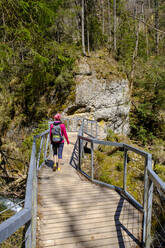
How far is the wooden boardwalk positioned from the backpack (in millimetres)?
1241

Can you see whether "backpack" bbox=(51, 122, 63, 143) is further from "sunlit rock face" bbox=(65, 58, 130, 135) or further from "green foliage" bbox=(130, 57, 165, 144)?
"green foliage" bbox=(130, 57, 165, 144)

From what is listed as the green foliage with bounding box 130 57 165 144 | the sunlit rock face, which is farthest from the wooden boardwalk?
the green foliage with bounding box 130 57 165 144

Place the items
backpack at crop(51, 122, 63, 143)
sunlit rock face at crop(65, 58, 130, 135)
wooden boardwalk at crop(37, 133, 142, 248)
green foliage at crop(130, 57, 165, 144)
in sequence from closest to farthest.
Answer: wooden boardwalk at crop(37, 133, 142, 248) < backpack at crop(51, 122, 63, 143) < sunlit rock face at crop(65, 58, 130, 135) < green foliage at crop(130, 57, 165, 144)

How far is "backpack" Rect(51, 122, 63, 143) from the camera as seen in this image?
500 cm

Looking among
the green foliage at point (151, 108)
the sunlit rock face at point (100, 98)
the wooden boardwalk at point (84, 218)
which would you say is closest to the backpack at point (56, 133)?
the wooden boardwalk at point (84, 218)

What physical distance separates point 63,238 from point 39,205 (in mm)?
997

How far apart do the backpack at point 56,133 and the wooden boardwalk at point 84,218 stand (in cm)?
124

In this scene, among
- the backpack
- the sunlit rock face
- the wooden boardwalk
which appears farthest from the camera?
the sunlit rock face

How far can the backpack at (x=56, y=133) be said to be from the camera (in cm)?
500

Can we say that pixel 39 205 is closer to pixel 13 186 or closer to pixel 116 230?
pixel 116 230

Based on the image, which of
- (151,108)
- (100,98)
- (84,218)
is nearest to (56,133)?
(84,218)

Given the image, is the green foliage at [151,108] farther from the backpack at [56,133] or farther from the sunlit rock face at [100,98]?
the backpack at [56,133]

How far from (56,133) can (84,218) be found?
2.51m

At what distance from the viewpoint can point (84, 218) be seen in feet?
10.7
